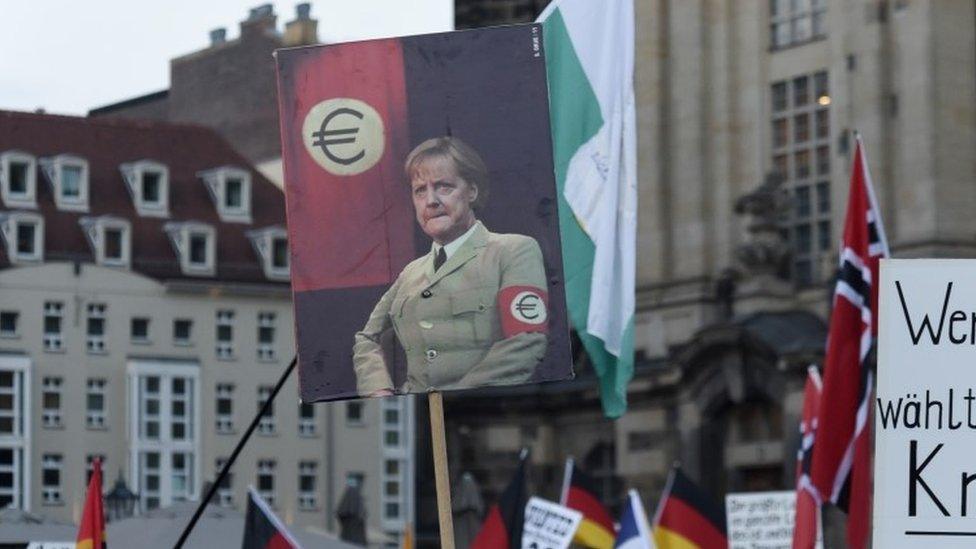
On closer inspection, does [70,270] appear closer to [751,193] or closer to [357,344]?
[751,193]

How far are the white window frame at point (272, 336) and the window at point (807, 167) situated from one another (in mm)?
30883

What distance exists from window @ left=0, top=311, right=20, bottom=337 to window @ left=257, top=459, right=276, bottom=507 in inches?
321

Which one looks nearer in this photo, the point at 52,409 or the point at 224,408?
the point at 52,409

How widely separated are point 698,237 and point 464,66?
39.6 metres

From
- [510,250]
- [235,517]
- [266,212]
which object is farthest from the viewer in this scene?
[266,212]

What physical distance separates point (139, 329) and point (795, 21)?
31.3 metres

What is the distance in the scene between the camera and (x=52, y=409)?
76.1 m

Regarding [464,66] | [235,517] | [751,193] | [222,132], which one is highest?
[222,132]

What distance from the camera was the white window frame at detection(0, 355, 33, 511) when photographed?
247ft

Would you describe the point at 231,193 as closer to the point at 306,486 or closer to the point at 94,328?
the point at 94,328

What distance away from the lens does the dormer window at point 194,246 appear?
260ft

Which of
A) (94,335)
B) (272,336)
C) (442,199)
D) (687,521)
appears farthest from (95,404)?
(442,199)

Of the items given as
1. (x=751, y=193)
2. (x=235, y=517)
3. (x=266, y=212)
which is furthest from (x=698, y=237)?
(x=266, y=212)

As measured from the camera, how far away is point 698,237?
52438mm
